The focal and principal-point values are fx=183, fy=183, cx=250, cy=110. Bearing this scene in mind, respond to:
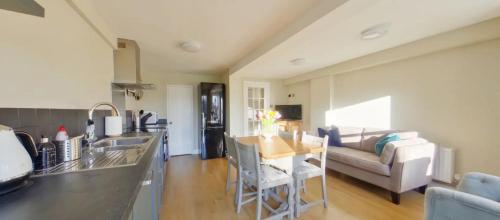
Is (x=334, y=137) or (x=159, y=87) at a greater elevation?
(x=159, y=87)

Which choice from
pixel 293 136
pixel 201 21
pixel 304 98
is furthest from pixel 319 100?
pixel 201 21

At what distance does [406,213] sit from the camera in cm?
204

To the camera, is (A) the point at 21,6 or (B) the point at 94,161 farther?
(B) the point at 94,161

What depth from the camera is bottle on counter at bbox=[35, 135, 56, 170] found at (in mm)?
940

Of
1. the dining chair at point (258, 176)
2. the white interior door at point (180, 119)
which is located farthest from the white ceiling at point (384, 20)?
the white interior door at point (180, 119)

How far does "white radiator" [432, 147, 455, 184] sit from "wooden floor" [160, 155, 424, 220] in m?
0.40

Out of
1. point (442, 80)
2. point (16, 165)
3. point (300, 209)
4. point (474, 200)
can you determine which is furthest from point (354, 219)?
point (16, 165)

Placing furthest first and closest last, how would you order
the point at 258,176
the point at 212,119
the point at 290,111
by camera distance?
the point at 290,111, the point at 212,119, the point at 258,176

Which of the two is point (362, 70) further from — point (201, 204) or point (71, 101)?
point (71, 101)

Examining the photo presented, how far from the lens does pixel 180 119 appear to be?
4.79 m

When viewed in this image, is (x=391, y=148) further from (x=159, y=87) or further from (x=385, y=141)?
(x=159, y=87)

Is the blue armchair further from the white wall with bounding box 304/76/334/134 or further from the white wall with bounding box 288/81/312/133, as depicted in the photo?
the white wall with bounding box 288/81/312/133

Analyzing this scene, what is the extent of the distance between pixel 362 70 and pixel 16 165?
4.30 metres

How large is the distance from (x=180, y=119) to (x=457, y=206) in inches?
190
